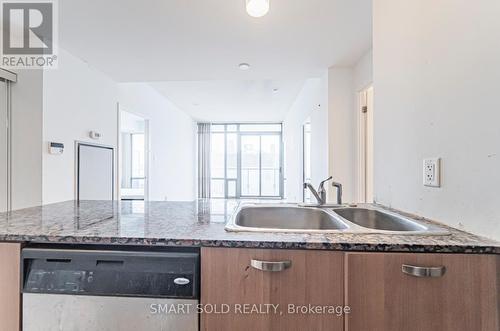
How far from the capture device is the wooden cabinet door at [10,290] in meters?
0.94

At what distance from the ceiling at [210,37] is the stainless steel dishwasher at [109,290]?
1.75m

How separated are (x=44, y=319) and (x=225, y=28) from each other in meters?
2.18

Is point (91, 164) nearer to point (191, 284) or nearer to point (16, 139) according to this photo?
point (16, 139)

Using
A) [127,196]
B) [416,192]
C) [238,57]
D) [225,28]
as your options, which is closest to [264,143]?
[127,196]

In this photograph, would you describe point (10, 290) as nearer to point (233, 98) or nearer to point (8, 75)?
point (8, 75)

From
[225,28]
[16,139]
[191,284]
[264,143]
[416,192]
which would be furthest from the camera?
[264,143]

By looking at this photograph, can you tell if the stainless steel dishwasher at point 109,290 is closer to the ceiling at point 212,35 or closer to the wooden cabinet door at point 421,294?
the wooden cabinet door at point 421,294

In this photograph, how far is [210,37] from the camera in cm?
241

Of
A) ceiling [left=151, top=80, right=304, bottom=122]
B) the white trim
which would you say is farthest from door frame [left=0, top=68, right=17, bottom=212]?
ceiling [left=151, top=80, right=304, bottom=122]

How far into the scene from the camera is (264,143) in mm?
8656

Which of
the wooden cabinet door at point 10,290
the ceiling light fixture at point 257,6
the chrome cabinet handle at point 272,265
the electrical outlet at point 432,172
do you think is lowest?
the wooden cabinet door at point 10,290

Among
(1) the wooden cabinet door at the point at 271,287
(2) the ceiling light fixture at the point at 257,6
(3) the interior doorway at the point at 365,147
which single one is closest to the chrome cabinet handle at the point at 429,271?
(1) the wooden cabinet door at the point at 271,287

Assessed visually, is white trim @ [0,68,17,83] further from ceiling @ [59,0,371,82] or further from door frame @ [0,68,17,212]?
ceiling @ [59,0,371,82]

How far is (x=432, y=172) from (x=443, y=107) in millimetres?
261
